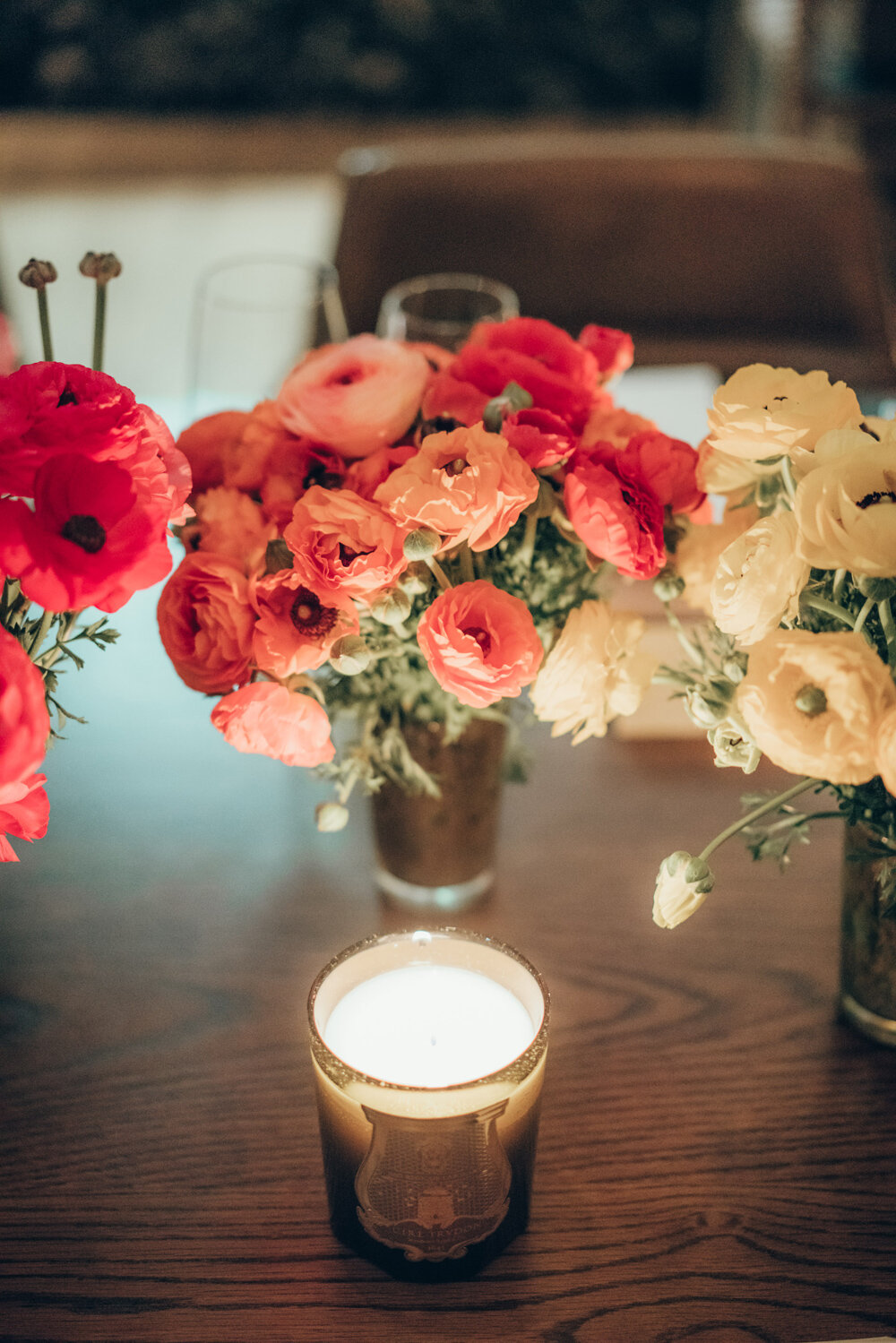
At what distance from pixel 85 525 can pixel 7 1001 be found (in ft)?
1.07

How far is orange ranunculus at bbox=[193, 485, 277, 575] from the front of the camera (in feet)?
1.73

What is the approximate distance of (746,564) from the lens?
421 millimetres

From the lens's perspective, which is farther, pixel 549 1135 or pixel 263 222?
pixel 263 222

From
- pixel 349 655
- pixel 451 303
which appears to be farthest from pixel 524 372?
pixel 451 303

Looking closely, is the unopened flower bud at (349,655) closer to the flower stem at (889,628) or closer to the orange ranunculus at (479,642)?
the orange ranunculus at (479,642)

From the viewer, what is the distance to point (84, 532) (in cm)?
40

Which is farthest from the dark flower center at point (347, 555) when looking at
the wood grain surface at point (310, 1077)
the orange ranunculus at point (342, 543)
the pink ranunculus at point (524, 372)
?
the wood grain surface at point (310, 1077)

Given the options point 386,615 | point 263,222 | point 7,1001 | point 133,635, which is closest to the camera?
point 386,615

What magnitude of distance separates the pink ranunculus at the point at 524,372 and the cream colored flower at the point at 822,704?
0.19m

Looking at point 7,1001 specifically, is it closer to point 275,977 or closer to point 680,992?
point 275,977

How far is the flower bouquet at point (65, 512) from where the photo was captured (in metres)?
0.37

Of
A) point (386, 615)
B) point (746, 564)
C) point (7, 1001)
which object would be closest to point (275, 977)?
point (7, 1001)

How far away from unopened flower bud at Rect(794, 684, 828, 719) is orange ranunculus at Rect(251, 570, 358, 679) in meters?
0.18

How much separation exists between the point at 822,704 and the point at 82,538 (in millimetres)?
260
